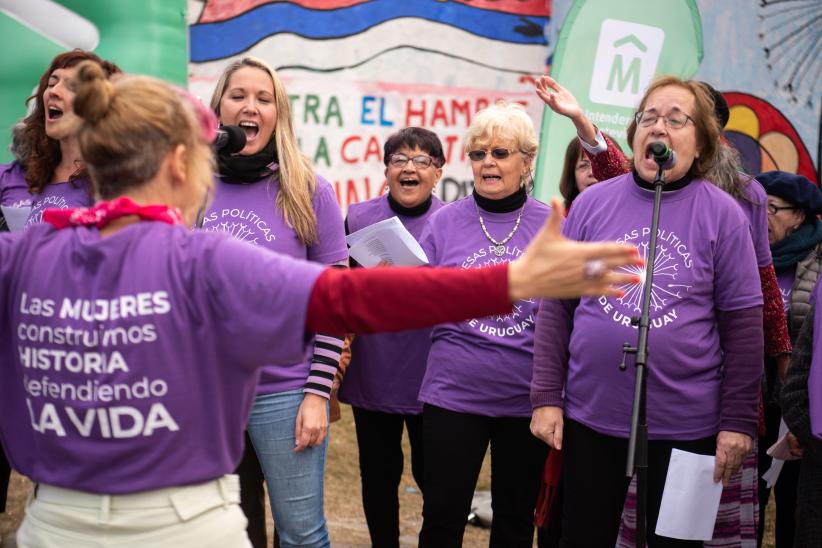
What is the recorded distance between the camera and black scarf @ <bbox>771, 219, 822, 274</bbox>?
198 inches

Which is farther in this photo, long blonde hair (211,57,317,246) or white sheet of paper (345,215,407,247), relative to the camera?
white sheet of paper (345,215,407,247)

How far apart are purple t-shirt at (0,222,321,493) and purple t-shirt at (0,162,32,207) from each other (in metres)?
2.23

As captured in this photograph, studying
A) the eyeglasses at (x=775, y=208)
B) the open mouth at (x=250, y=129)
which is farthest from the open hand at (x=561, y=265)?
the eyeglasses at (x=775, y=208)

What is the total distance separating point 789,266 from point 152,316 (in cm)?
387

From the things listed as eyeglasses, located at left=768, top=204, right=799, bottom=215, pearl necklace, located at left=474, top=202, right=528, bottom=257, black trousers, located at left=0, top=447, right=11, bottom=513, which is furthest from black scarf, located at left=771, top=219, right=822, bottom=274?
black trousers, located at left=0, top=447, right=11, bottom=513

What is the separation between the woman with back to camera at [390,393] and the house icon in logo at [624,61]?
327cm

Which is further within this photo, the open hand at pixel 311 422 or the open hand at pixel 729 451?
the open hand at pixel 311 422

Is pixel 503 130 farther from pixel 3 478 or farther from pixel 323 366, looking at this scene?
pixel 3 478

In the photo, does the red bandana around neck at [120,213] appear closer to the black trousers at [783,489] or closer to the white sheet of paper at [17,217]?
the white sheet of paper at [17,217]

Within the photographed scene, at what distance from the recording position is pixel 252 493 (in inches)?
161

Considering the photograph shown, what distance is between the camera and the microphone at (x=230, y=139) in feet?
10.8

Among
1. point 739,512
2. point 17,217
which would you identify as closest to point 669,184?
point 739,512

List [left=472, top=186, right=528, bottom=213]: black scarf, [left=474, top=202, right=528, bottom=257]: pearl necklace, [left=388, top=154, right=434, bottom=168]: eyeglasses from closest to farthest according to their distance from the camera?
[left=474, top=202, right=528, bottom=257]: pearl necklace < [left=472, top=186, right=528, bottom=213]: black scarf < [left=388, top=154, right=434, bottom=168]: eyeglasses

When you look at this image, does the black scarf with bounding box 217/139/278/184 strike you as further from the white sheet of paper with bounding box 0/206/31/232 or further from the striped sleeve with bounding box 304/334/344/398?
the white sheet of paper with bounding box 0/206/31/232
